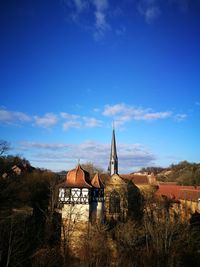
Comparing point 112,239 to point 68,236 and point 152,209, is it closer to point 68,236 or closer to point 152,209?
point 68,236

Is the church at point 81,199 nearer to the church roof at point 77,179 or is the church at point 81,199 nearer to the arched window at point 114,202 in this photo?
the church roof at point 77,179

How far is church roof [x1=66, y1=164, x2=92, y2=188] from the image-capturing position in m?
29.1

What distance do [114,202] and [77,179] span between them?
471 inches

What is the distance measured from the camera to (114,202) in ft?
130

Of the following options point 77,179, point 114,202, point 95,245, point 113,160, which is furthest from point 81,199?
point 113,160

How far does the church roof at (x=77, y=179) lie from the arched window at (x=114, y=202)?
10354 mm

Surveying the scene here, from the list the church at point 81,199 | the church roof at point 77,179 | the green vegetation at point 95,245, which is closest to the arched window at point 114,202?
the church at point 81,199

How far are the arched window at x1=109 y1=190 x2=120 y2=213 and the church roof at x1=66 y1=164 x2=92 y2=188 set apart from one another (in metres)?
10.4

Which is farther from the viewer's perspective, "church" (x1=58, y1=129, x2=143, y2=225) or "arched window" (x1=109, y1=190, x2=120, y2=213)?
"arched window" (x1=109, y1=190, x2=120, y2=213)

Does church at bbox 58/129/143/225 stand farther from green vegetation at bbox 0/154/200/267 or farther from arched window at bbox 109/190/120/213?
green vegetation at bbox 0/154/200/267

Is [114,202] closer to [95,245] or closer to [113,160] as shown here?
[95,245]

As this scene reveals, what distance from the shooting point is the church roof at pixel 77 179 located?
2915cm

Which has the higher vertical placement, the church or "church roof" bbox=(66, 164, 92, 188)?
"church roof" bbox=(66, 164, 92, 188)

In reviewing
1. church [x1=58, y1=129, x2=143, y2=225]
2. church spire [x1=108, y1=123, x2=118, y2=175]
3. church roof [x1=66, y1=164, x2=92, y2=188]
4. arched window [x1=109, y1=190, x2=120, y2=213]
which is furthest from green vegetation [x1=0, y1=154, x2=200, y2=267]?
church spire [x1=108, y1=123, x2=118, y2=175]
